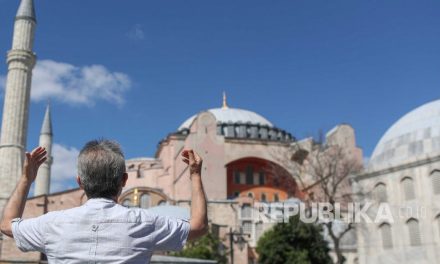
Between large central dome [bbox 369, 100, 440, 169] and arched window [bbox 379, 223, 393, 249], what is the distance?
8.05 feet

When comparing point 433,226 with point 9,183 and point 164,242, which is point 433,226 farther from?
point 164,242

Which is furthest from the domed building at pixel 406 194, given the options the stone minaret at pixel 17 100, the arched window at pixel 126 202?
the stone minaret at pixel 17 100

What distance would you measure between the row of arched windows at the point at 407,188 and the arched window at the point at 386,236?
1.03m

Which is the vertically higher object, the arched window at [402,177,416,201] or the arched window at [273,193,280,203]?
the arched window at [273,193,280,203]

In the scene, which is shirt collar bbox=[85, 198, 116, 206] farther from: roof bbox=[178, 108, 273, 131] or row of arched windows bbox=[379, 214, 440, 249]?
roof bbox=[178, 108, 273, 131]

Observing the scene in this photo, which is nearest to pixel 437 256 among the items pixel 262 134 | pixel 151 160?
pixel 262 134

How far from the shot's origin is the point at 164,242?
6.55 feet

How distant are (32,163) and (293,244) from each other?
21745mm

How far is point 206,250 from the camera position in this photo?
2402cm

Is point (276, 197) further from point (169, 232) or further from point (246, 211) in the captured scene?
point (169, 232)

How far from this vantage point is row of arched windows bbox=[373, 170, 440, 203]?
20062 mm

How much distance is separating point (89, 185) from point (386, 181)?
832 inches

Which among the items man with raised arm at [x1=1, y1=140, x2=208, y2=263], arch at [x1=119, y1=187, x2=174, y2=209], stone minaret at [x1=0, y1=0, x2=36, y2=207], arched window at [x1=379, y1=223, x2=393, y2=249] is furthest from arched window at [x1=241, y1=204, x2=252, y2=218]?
man with raised arm at [x1=1, y1=140, x2=208, y2=263]

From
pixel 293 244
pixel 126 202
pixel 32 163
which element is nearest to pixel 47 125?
pixel 126 202
